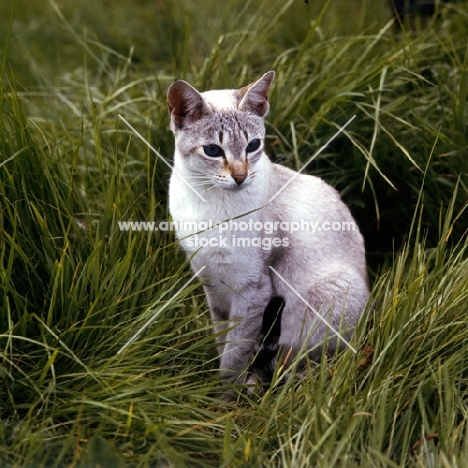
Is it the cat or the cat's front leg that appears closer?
the cat

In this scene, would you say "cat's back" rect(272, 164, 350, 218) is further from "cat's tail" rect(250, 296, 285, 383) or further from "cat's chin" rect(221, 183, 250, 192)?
"cat's tail" rect(250, 296, 285, 383)

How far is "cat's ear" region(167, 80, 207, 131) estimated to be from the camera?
2.80m

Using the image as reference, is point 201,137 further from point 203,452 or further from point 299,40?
point 299,40

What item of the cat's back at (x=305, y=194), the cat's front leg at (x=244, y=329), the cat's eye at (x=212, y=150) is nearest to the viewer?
the cat's eye at (x=212, y=150)

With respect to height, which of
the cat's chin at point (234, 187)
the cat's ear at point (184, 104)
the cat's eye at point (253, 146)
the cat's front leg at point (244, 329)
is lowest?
the cat's front leg at point (244, 329)

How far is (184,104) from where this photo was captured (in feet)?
9.41

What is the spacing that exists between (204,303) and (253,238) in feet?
1.12

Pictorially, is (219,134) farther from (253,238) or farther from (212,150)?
(253,238)

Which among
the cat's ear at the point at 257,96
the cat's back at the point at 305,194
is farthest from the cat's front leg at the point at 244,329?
the cat's ear at the point at 257,96

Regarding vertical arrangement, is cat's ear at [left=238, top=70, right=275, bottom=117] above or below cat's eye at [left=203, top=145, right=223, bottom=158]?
above

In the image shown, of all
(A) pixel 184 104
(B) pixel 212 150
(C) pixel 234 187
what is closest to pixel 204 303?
(C) pixel 234 187

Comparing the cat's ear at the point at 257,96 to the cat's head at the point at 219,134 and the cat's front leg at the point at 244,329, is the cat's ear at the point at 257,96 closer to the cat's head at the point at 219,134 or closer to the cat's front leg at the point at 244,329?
the cat's head at the point at 219,134

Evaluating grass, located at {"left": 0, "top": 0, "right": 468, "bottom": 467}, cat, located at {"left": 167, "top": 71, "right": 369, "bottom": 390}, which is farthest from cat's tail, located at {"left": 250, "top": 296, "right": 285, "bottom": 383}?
grass, located at {"left": 0, "top": 0, "right": 468, "bottom": 467}

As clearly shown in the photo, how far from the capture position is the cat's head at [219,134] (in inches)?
111
